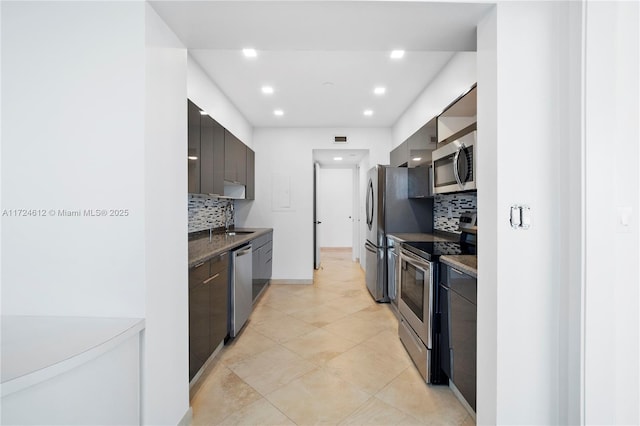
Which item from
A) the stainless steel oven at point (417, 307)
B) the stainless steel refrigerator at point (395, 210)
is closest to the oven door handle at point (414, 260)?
the stainless steel oven at point (417, 307)

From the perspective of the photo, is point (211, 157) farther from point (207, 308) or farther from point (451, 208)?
point (451, 208)

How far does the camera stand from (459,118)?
2.23 metres

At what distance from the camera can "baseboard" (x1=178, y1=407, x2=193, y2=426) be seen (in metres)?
1.64

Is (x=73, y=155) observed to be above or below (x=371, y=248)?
above

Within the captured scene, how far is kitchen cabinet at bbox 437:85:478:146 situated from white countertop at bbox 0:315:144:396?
2.30 meters

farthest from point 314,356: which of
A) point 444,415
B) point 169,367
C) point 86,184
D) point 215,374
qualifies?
point 86,184

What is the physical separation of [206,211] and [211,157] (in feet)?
3.48

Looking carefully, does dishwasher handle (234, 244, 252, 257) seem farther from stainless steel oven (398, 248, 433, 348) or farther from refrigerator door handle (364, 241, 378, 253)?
refrigerator door handle (364, 241, 378, 253)

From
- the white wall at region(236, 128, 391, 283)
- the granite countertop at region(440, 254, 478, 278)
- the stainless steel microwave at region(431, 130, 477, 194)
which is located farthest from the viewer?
the white wall at region(236, 128, 391, 283)

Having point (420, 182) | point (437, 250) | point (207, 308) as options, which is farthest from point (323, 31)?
point (420, 182)

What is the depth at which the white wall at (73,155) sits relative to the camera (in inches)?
50.6

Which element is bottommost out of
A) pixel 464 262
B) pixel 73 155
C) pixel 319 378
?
pixel 319 378

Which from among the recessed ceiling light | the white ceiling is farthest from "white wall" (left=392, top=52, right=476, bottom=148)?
the recessed ceiling light

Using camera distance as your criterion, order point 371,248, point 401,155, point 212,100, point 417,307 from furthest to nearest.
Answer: point 371,248, point 401,155, point 212,100, point 417,307
